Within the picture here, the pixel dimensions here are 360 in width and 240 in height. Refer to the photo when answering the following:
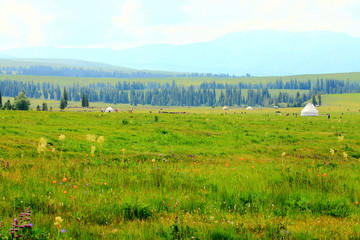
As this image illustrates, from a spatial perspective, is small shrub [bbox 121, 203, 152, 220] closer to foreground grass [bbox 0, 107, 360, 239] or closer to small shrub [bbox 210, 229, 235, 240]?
foreground grass [bbox 0, 107, 360, 239]

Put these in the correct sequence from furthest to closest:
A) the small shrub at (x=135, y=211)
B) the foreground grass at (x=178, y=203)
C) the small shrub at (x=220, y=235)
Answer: the small shrub at (x=135, y=211)
the foreground grass at (x=178, y=203)
the small shrub at (x=220, y=235)

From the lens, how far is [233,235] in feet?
17.2

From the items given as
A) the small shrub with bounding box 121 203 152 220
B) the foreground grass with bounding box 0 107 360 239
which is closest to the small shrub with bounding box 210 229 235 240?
the foreground grass with bounding box 0 107 360 239

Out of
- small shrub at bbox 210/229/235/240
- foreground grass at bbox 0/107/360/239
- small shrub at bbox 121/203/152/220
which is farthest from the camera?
small shrub at bbox 121/203/152/220

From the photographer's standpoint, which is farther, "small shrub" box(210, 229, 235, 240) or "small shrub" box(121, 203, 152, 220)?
"small shrub" box(121, 203, 152, 220)

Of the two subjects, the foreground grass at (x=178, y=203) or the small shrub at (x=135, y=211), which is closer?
the foreground grass at (x=178, y=203)

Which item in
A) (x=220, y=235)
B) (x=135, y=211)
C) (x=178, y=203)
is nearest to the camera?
(x=220, y=235)

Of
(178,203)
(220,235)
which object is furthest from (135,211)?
(220,235)

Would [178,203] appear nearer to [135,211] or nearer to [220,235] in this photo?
[135,211]

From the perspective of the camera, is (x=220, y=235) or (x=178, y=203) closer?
(x=220, y=235)

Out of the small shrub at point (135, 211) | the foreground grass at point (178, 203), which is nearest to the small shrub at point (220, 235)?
the foreground grass at point (178, 203)

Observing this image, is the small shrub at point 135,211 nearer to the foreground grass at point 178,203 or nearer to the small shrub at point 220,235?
the foreground grass at point 178,203

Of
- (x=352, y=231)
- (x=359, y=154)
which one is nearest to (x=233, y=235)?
(x=352, y=231)

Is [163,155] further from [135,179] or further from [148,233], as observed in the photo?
[148,233]
